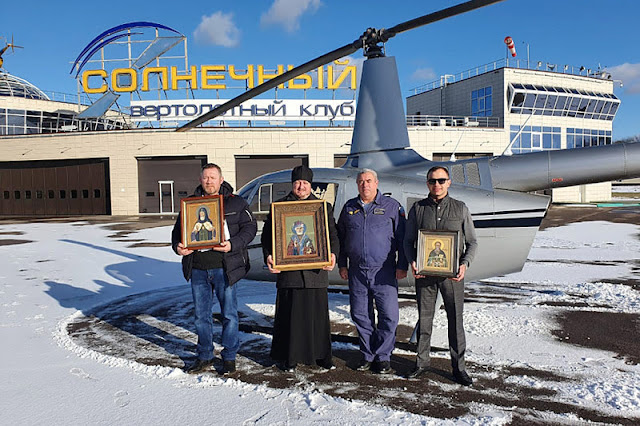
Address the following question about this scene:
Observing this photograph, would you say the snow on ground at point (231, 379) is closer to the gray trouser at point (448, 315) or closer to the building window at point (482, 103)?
the gray trouser at point (448, 315)

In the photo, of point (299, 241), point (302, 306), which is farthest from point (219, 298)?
point (299, 241)

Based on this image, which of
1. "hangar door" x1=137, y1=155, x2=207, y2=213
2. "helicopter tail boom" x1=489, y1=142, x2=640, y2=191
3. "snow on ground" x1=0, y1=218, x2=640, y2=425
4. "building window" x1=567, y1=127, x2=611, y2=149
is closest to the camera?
"snow on ground" x1=0, y1=218, x2=640, y2=425

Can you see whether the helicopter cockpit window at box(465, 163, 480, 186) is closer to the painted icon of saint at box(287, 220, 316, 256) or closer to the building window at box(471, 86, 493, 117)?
the painted icon of saint at box(287, 220, 316, 256)

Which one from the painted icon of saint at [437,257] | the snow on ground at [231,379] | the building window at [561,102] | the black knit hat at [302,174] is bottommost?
the snow on ground at [231,379]

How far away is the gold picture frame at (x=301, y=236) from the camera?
4.61 meters

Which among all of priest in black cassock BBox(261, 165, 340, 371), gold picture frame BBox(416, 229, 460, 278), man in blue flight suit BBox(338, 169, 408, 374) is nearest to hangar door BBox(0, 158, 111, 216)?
priest in black cassock BBox(261, 165, 340, 371)

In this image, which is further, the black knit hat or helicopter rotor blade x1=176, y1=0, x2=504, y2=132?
helicopter rotor blade x1=176, y1=0, x2=504, y2=132

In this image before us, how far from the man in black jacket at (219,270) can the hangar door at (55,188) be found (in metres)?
31.3

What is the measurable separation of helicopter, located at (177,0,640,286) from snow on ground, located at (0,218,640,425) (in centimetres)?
122

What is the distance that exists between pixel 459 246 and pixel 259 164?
2972 cm

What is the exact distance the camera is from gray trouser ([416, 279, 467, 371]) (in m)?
4.52

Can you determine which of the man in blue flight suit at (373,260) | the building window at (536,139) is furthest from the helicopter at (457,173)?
the building window at (536,139)

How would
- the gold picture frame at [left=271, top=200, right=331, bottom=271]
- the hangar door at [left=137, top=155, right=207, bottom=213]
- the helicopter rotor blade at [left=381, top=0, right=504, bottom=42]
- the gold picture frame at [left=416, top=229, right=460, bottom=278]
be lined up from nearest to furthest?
the gold picture frame at [left=416, top=229, right=460, bottom=278] → the gold picture frame at [left=271, top=200, right=331, bottom=271] → the helicopter rotor blade at [left=381, top=0, right=504, bottom=42] → the hangar door at [left=137, top=155, right=207, bottom=213]

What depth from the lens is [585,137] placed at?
39.5 metres
